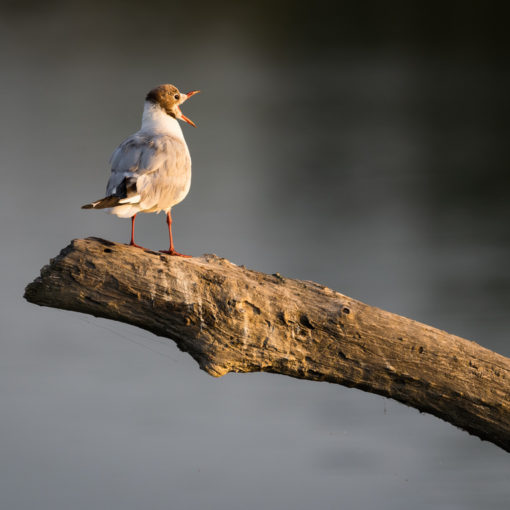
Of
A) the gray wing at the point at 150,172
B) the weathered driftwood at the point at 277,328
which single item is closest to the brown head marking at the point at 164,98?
the gray wing at the point at 150,172

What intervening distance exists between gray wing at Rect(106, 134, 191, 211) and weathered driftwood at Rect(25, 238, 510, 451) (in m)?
0.35

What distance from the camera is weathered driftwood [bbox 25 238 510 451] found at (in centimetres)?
303

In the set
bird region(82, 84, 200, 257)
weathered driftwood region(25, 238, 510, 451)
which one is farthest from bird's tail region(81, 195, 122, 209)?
weathered driftwood region(25, 238, 510, 451)

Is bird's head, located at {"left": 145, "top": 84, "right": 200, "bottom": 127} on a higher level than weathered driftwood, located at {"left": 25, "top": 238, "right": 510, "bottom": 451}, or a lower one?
higher

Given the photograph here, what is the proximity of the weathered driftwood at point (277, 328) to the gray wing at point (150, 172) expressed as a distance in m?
0.35

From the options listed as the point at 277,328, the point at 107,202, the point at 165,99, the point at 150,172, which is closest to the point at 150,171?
the point at 150,172

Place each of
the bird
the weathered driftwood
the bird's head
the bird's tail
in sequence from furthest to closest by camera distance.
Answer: the bird's head → the bird → the bird's tail → the weathered driftwood

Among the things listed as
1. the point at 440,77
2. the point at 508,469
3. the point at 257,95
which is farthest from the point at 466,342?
the point at 440,77

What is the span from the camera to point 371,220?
13039mm

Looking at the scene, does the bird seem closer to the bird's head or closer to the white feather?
the white feather

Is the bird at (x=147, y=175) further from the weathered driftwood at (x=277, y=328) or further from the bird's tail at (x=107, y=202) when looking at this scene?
the weathered driftwood at (x=277, y=328)

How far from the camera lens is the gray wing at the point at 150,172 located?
11.2 feet

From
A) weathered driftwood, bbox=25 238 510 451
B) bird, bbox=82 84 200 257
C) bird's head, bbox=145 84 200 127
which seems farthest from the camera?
bird's head, bbox=145 84 200 127

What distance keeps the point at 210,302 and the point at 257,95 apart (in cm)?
1738
